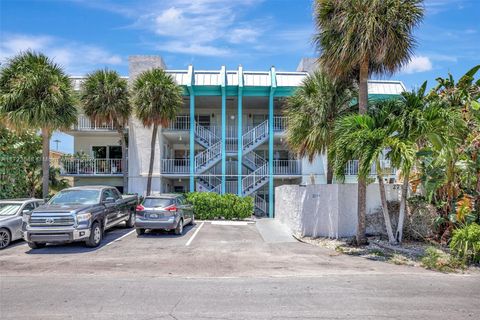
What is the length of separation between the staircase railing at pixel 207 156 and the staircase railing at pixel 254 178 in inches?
95.3

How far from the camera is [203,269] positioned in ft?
31.3

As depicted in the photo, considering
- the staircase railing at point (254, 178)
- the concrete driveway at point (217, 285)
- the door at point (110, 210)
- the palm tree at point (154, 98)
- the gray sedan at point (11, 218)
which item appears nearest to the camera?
the concrete driveway at point (217, 285)

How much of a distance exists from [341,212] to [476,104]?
5.52 meters

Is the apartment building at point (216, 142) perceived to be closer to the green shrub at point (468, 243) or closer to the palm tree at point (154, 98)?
the palm tree at point (154, 98)

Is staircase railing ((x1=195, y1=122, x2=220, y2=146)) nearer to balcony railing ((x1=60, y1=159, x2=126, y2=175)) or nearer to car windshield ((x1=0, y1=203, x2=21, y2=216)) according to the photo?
balcony railing ((x1=60, y1=159, x2=126, y2=175))

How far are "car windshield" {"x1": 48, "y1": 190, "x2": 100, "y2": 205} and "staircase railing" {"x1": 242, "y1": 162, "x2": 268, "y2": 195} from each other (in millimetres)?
12515

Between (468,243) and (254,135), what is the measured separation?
1646 centimetres

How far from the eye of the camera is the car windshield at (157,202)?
1473 centimetres

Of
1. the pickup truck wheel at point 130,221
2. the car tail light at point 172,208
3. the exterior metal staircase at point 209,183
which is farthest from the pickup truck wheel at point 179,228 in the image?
the exterior metal staircase at point 209,183

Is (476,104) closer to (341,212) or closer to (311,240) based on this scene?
(341,212)

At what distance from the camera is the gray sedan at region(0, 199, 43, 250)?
501 inches

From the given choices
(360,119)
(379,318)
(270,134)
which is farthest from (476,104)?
(270,134)

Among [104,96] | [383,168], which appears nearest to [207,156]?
[104,96]

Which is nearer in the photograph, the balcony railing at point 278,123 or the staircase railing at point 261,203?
the balcony railing at point 278,123
